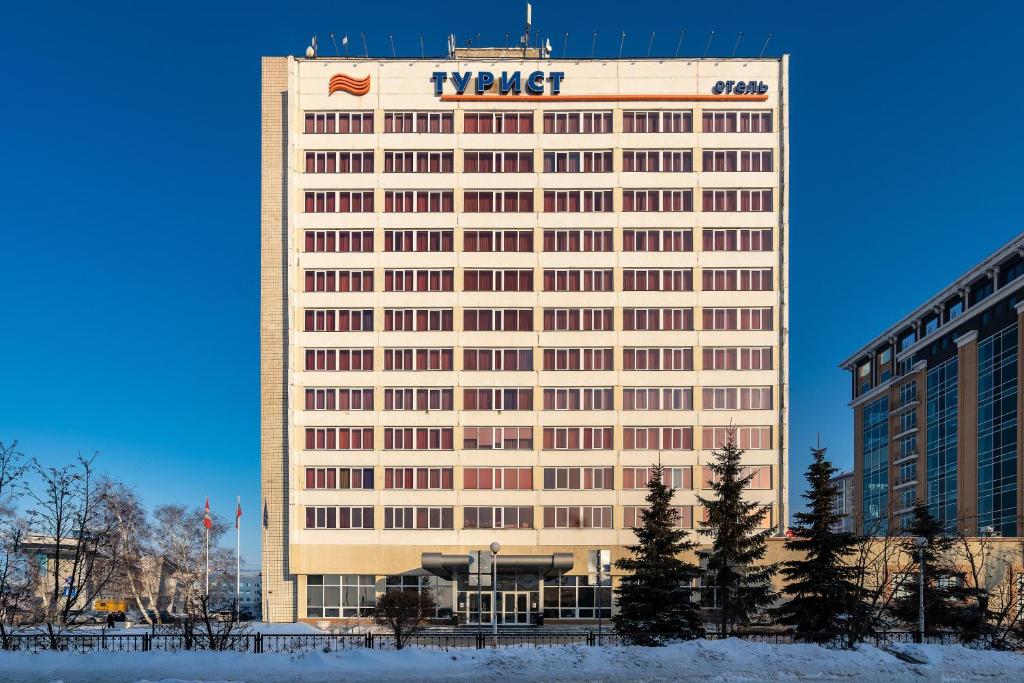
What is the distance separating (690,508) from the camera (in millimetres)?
62594

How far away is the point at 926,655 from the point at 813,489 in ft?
40.2

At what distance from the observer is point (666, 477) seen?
62469mm

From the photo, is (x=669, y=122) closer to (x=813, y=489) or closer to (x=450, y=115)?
(x=450, y=115)

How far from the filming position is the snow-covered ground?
25641 millimetres

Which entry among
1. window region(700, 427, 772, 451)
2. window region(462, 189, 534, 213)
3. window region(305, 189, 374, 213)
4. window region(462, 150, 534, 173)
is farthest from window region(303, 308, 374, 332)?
window region(700, 427, 772, 451)

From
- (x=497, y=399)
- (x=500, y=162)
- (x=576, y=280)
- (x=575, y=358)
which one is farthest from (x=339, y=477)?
(x=500, y=162)

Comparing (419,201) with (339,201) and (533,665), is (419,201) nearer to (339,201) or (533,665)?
(339,201)

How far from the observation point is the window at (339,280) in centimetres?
6425

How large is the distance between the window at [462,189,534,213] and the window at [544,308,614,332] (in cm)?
783

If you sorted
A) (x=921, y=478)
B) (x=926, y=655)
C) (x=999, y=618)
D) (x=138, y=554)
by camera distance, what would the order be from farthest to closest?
(x=921, y=478) < (x=138, y=554) < (x=999, y=618) < (x=926, y=655)

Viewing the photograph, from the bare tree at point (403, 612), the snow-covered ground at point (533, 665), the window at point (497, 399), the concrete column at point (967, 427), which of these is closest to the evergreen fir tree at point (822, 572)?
the snow-covered ground at point (533, 665)

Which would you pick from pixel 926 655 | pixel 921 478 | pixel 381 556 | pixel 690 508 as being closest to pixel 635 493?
pixel 690 508

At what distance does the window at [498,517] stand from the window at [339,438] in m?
8.53

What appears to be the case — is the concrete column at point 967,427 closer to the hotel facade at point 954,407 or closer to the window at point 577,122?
the hotel facade at point 954,407
